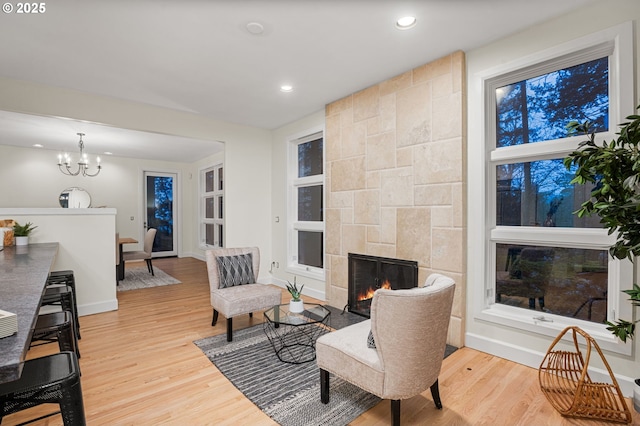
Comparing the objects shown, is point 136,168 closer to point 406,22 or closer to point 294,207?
point 294,207

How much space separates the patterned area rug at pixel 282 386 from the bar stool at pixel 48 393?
1.11 metres

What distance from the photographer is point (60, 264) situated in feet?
11.7

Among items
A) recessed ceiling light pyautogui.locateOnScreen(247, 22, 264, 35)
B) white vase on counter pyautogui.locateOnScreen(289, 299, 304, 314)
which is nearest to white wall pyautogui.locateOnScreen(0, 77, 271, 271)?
recessed ceiling light pyautogui.locateOnScreen(247, 22, 264, 35)

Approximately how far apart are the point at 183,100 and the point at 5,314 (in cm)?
356

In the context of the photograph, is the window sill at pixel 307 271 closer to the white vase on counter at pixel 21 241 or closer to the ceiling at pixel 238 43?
the ceiling at pixel 238 43

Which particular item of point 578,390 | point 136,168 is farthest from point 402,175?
point 136,168

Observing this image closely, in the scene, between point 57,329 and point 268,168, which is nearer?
point 57,329

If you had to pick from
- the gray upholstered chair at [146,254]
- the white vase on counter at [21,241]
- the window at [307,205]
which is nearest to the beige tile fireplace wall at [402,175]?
the window at [307,205]

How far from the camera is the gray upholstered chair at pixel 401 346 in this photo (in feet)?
5.23

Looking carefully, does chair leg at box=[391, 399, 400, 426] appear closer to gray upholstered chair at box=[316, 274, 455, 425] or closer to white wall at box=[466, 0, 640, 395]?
gray upholstered chair at box=[316, 274, 455, 425]

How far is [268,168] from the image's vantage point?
5.34m

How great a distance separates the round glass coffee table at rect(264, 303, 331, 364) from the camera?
259cm

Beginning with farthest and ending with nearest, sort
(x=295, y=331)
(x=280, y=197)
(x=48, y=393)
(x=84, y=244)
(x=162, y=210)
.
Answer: (x=162, y=210) < (x=280, y=197) < (x=84, y=244) < (x=295, y=331) < (x=48, y=393)

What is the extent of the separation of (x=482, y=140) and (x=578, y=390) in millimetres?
1882
